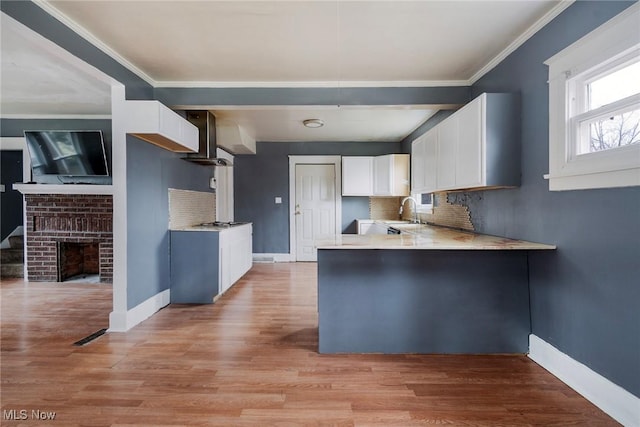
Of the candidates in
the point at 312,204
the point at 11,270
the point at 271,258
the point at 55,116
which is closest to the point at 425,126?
the point at 312,204

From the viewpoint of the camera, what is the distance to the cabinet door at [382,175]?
5.45m

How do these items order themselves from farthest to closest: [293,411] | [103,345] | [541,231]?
1. [103,345]
2. [541,231]
3. [293,411]

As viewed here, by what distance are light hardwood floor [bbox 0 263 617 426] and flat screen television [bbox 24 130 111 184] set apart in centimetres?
215

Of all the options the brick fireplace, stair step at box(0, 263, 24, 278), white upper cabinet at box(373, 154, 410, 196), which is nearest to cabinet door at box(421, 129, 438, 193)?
white upper cabinet at box(373, 154, 410, 196)

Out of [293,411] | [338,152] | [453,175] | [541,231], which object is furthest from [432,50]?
[338,152]

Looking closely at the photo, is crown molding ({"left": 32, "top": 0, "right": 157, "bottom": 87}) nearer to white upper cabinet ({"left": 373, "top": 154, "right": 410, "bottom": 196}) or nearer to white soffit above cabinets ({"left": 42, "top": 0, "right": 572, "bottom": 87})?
white soffit above cabinets ({"left": 42, "top": 0, "right": 572, "bottom": 87})

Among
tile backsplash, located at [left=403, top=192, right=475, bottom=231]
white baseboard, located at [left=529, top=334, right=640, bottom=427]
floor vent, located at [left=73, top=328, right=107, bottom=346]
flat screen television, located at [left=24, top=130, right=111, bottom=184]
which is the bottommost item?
floor vent, located at [left=73, top=328, right=107, bottom=346]

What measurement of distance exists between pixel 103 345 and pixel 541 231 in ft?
11.4

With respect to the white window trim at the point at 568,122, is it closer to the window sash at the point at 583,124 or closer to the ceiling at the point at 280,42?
the window sash at the point at 583,124

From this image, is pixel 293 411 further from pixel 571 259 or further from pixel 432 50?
pixel 432 50

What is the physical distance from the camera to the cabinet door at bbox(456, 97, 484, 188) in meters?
2.40

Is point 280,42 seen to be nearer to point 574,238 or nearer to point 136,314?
point 574,238

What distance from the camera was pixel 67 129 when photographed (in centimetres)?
465

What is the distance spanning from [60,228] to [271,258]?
3.38 m
